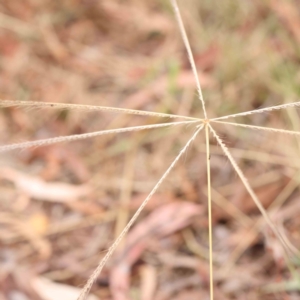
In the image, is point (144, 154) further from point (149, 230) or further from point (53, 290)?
point (53, 290)

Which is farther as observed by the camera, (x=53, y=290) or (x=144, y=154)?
(x=144, y=154)

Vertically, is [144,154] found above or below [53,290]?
above

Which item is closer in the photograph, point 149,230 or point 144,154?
point 149,230

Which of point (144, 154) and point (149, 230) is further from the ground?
point (144, 154)

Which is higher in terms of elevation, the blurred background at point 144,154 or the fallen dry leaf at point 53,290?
the blurred background at point 144,154

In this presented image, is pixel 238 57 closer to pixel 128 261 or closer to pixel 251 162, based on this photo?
pixel 251 162

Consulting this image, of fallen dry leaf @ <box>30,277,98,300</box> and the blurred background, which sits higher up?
the blurred background

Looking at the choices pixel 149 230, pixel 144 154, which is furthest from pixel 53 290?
pixel 144 154

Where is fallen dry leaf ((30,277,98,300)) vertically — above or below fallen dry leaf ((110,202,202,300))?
below
